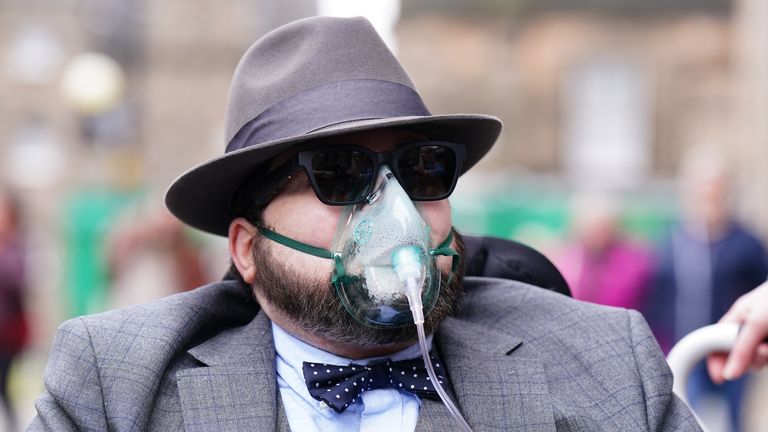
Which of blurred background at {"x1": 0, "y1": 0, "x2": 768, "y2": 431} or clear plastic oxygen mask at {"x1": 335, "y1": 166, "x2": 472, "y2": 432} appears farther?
blurred background at {"x1": 0, "y1": 0, "x2": 768, "y2": 431}

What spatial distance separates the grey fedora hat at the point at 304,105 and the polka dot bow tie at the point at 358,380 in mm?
519

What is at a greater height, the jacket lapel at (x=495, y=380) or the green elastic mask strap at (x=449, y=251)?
the green elastic mask strap at (x=449, y=251)

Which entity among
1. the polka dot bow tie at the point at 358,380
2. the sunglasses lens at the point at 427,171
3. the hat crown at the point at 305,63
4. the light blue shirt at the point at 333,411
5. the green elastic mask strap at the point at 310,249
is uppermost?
the hat crown at the point at 305,63

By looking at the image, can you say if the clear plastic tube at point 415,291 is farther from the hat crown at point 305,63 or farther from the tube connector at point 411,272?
the hat crown at point 305,63

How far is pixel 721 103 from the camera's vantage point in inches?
993

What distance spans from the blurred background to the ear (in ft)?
14.4

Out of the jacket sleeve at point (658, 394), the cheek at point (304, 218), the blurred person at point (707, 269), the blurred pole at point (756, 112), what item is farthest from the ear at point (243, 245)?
the blurred pole at point (756, 112)

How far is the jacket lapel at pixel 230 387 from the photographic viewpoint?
2523mm

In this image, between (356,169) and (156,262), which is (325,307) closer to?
(356,169)

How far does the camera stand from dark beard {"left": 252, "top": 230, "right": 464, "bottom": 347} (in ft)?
8.53

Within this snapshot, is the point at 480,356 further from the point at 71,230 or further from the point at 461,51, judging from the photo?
the point at 461,51

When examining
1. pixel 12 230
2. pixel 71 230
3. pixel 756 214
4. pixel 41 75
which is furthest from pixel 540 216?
pixel 41 75

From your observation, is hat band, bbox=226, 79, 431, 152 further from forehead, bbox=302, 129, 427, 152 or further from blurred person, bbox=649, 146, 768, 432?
blurred person, bbox=649, 146, 768, 432

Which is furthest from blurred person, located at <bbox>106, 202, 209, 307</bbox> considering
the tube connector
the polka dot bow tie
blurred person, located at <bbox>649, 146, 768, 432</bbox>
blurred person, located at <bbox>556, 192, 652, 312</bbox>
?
the tube connector
